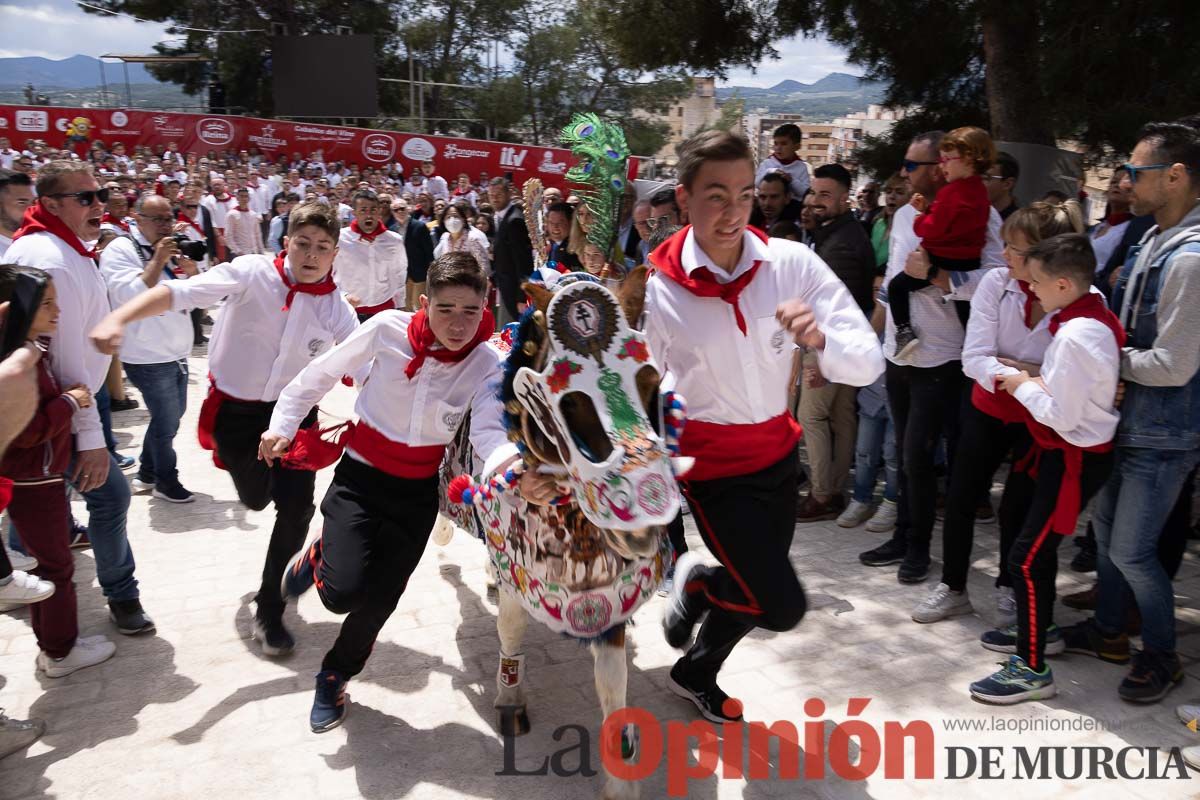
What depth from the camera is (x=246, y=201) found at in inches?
598

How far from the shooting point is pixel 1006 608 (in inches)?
170

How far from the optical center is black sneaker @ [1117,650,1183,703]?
3.54 meters

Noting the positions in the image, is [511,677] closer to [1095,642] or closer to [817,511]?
[1095,642]

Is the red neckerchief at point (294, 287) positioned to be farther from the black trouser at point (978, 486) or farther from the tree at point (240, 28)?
the tree at point (240, 28)

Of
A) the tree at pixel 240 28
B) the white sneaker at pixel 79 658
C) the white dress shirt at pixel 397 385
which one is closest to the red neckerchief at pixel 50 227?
the white dress shirt at pixel 397 385

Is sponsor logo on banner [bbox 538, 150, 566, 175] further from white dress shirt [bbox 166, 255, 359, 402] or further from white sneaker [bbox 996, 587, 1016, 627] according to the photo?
white sneaker [bbox 996, 587, 1016, 627]

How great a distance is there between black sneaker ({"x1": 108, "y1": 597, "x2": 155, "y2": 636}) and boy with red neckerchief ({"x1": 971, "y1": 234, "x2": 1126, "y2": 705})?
3.80 meters

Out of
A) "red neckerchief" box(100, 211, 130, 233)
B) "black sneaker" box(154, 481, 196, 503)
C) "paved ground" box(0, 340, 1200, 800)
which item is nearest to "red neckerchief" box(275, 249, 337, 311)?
"paved ground" box(0, 340, 1200, 800)

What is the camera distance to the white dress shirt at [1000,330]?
3992 mm

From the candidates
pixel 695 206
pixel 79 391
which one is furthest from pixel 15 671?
pixel 695 206

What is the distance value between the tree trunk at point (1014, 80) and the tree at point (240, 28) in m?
34.9

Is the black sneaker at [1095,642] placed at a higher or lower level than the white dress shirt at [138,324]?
lower

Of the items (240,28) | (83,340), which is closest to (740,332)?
(83,340)

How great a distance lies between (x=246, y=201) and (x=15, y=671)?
503 inches
